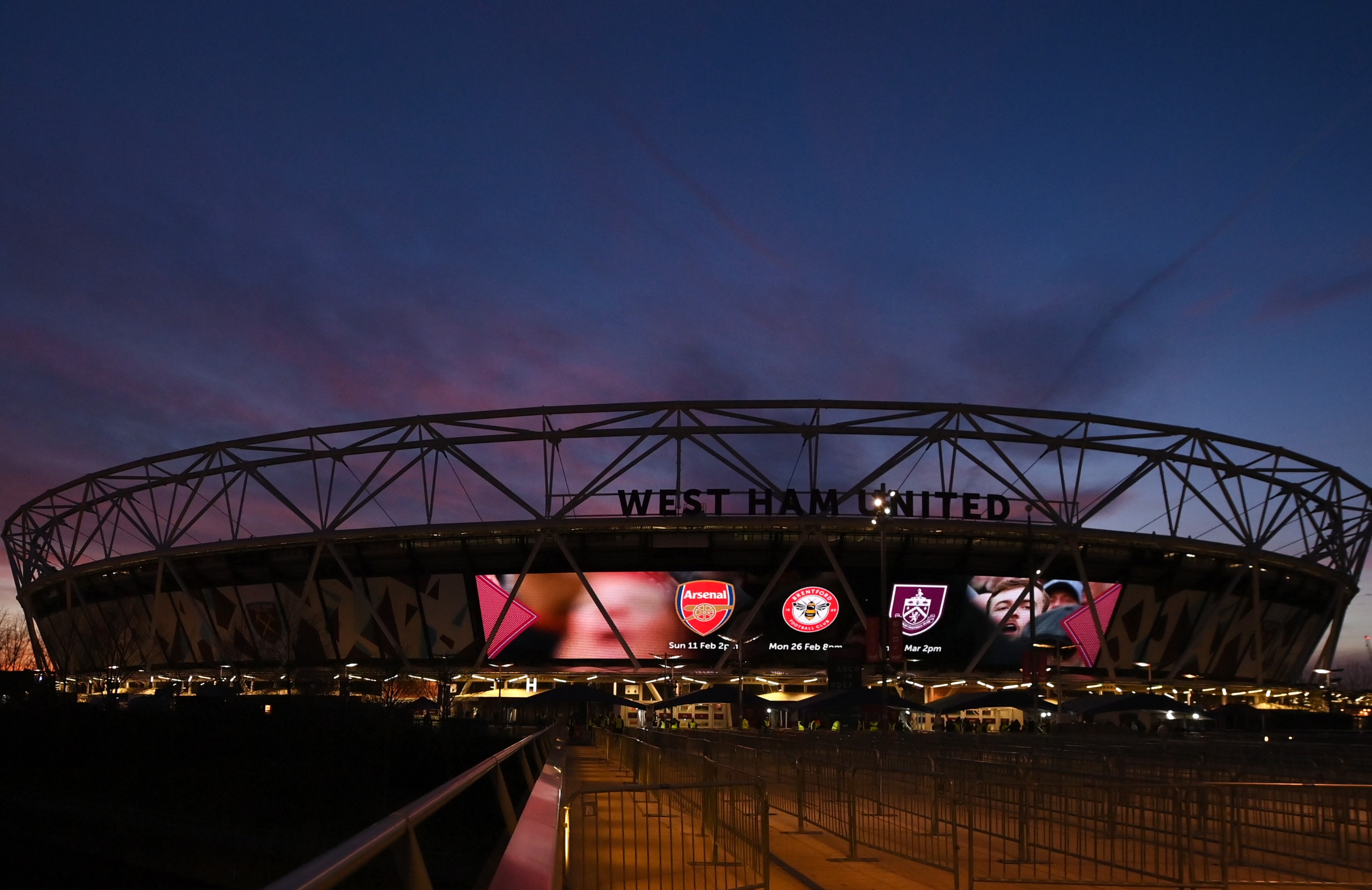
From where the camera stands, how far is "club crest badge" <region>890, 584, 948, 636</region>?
7719cm

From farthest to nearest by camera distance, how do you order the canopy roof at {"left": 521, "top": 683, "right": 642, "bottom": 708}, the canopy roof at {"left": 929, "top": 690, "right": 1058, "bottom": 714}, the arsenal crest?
the arsenal crest → the canopy roof at {"left": 929, "top": 690, "right": 1058, "bottom": 714} → the canopy roof at {"left": 521, "top": 683, "right": 642, "bottom": 708}

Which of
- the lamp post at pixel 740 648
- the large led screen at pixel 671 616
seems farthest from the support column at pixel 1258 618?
the lamp post at pixel 740 648

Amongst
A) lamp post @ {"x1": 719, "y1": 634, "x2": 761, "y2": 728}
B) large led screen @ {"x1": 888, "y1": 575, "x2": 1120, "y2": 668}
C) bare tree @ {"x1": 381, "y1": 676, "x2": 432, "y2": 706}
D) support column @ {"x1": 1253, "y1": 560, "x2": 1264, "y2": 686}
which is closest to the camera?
lamp post @ {"x1": 719, "y1": 634, "x2": 761, "y2": 728}

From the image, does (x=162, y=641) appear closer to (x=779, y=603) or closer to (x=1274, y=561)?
(x=779, y=603)

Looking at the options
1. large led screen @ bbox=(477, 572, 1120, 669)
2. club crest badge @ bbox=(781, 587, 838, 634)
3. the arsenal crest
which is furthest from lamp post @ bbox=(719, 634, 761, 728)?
club crest badge @ bbox=(781, 587, 838, 634)

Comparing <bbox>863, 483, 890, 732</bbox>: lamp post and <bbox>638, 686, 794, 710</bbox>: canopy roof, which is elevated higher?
<bbox>863, 483, 890, 732</bbox>: lamp post

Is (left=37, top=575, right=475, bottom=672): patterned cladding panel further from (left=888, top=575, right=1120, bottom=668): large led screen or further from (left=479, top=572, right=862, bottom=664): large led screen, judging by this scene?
(left=888, top=575, right=1120, bottom=668): large led screen

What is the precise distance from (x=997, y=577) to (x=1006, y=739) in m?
40.6

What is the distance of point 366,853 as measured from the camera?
8.88 ft

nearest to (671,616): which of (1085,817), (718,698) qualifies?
(718,698)

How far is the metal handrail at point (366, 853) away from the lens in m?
2.21

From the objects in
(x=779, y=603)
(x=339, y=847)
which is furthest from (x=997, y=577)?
(x=339, y=847)

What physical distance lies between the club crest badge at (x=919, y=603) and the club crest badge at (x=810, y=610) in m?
4.01

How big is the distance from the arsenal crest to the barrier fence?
5510cm
